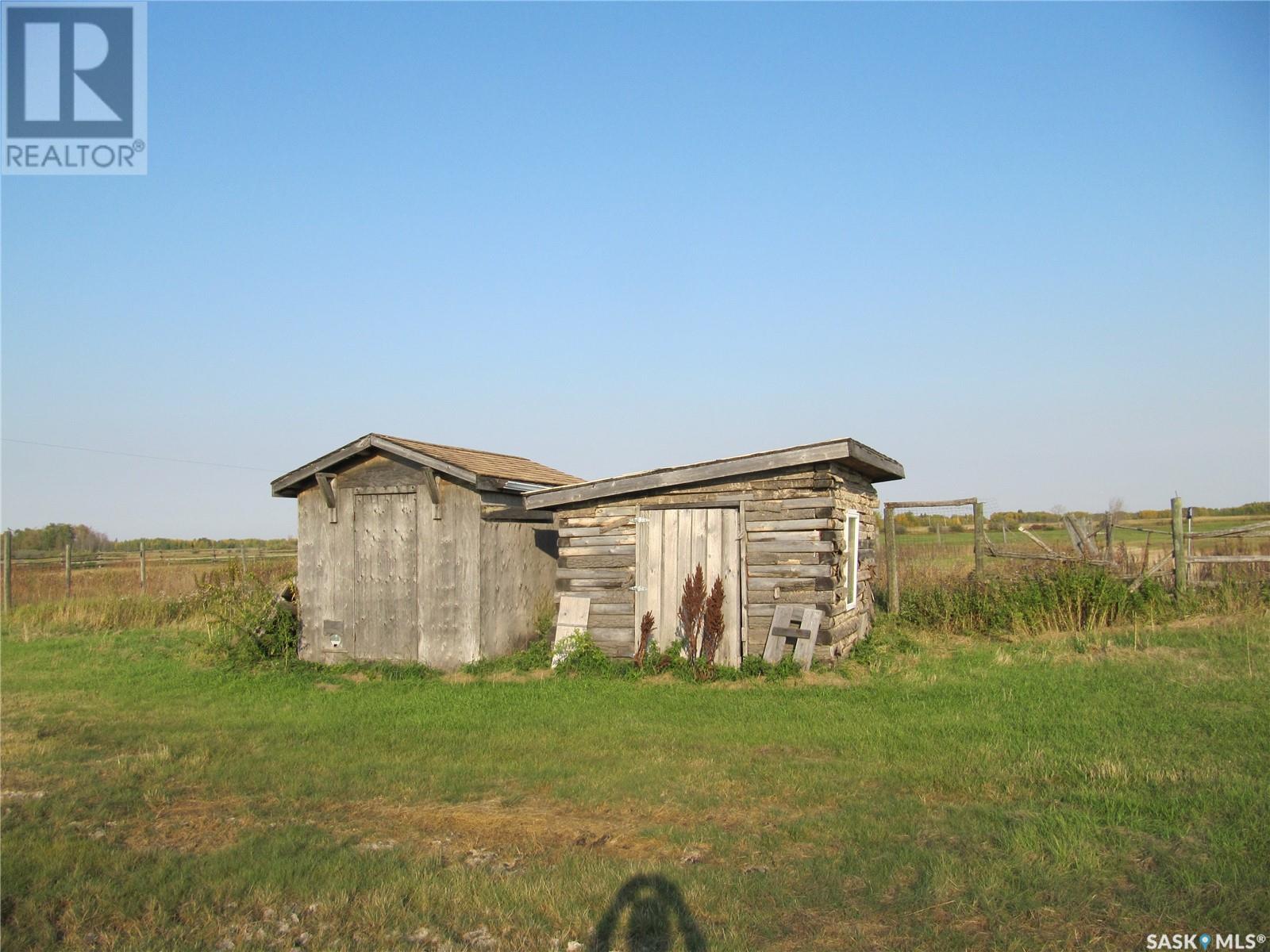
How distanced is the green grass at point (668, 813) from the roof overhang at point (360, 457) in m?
3.60

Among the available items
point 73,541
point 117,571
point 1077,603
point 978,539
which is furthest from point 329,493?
point 73,541

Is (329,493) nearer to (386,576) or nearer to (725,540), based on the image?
(386,576)

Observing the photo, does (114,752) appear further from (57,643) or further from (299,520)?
(57,643)

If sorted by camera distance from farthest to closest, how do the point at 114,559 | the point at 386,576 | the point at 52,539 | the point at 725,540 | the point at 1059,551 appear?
the point at 52,539
the point at 114,559
the point at 1059,551
the point at 386,576
the point at 725,540

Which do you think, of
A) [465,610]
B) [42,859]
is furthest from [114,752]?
[465,610]

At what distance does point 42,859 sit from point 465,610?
8421 millimetres

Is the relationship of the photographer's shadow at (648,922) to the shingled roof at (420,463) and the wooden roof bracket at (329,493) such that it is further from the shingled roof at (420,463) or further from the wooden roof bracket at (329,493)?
the wooden roof bracket at (329,493)

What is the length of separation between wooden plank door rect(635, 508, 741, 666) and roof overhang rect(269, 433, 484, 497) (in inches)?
114

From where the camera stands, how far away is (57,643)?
59.4 feet

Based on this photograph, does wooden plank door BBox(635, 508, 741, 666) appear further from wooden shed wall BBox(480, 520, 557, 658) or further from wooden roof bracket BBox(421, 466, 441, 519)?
wooden roof bracket BBox(421, 466, 441, 519)

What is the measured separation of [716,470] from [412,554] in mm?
5202

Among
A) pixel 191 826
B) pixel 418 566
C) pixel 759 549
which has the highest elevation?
pixel 759 549

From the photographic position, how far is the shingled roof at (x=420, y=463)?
46.7ft

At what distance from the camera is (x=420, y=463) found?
14508mm
